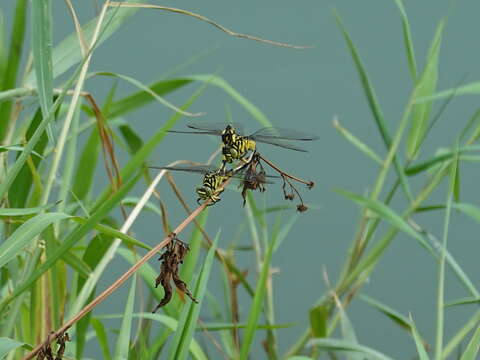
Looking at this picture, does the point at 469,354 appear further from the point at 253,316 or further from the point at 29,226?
the point at 29,226

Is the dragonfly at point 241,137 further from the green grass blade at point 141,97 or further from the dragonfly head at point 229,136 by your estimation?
the green grass blade at point 141,97

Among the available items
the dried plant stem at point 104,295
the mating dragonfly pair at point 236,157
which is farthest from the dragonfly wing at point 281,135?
the dried plant stem at point 104,295

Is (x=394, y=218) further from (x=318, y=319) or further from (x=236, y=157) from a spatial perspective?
(x=236, y=157)

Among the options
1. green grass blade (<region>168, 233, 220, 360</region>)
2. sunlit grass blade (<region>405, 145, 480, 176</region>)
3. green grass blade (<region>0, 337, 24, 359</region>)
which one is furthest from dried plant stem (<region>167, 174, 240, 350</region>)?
sunlit grass blade (<region>405, 145, 480, 176</region>)

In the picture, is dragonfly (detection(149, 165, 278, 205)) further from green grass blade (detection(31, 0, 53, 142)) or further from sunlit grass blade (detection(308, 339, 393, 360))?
sunlit grass blade (detection(308, 339, 393, 360))

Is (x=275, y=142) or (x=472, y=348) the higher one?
(x=275, y=142)

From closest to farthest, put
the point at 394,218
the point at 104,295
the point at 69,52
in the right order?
the point at 104,295
the point at 69,52
the point at 394,218

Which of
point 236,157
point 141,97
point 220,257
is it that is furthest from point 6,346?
point 141,97

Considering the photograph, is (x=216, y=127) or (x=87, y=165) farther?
(x=87, y=165)
